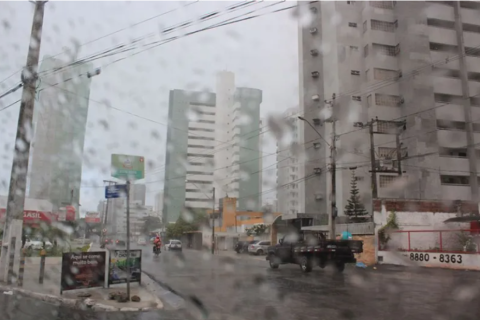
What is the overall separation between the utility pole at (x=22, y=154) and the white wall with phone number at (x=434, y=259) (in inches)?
606

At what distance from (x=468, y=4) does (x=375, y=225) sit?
1068 inches

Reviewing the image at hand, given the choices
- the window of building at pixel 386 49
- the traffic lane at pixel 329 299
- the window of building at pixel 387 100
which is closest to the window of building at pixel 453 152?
the window of building at pixel 387 100

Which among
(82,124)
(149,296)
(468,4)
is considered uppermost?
(468,4)

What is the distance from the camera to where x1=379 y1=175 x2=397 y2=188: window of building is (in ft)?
107

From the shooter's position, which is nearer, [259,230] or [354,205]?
[354,205]

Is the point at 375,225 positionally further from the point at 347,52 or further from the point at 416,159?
the point at 347,52

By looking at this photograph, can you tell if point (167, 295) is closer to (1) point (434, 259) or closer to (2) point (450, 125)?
(1) point (434, 259)

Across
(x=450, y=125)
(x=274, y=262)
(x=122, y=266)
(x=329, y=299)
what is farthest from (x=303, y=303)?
(x=450, y=125)

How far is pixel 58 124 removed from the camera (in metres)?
15.5

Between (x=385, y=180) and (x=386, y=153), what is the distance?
302 cm

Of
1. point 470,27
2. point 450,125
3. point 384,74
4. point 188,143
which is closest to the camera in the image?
point 188,143

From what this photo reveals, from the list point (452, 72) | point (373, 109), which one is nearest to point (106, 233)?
point (373, 109)

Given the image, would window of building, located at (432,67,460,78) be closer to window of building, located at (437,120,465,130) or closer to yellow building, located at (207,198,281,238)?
window of building, located at (437,120,465,130)

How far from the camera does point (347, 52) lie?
3619 centimetres
